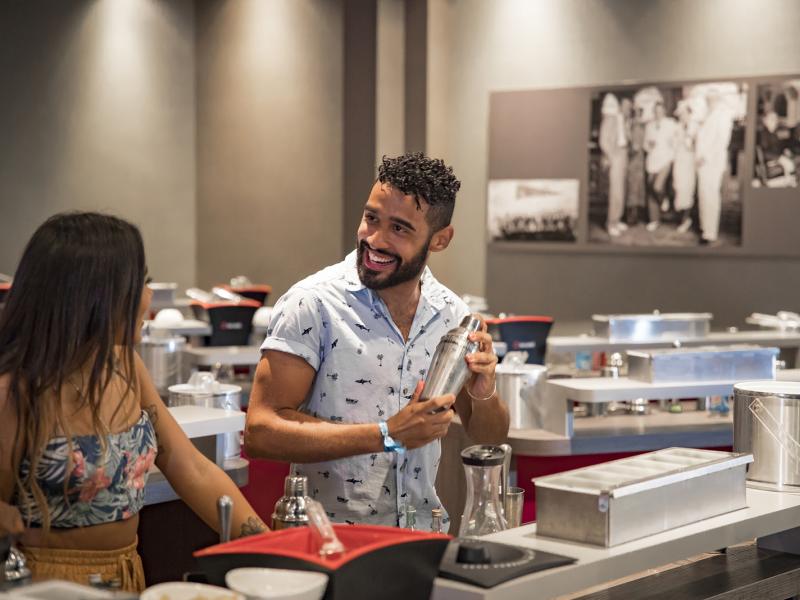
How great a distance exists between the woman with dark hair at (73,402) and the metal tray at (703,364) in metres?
2.37

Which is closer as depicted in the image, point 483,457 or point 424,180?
point 483,457

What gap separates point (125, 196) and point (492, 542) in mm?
8643

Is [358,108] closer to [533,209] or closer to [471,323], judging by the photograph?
[533,209]

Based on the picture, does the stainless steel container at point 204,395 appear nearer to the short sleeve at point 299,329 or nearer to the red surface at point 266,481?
the red surface at point 266,481

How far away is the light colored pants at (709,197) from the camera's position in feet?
26.5

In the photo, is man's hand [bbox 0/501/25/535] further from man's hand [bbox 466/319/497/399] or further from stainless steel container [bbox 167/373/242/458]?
stainless steel container [bbox 167/373/242/458]

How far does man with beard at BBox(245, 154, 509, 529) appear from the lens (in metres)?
2.44

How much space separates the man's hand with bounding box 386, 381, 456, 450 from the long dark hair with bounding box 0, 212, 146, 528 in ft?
1.76

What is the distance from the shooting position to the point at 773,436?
7.92 ft

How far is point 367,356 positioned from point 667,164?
617 cm

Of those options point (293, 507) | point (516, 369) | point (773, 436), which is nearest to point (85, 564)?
point (293, 507)

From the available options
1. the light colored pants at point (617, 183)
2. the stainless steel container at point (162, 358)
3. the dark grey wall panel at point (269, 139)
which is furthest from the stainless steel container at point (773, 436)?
the dark grey wall panel at point (269, 139)

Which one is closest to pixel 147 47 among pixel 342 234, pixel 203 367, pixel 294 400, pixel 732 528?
pixel 342 234

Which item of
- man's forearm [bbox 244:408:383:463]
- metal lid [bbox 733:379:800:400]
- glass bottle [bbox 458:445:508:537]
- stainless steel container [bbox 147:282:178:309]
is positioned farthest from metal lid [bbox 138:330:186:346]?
glass bottle [bbox 458:445:508:537]
